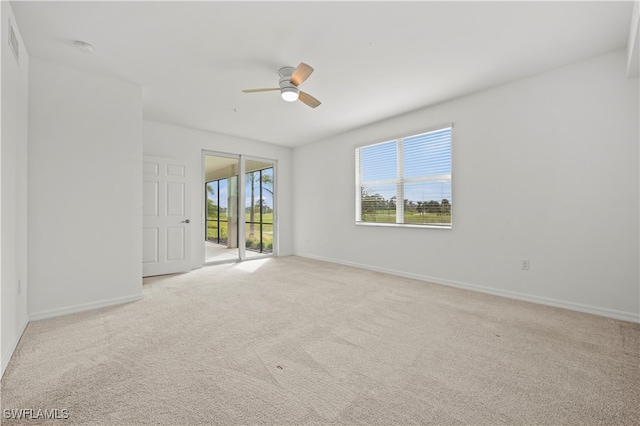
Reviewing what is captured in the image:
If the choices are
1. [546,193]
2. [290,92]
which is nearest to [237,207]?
[290,92]

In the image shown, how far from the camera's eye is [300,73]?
2.76 metres

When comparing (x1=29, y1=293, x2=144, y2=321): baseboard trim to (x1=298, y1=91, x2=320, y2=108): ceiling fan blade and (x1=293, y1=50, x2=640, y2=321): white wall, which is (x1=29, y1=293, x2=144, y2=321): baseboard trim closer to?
(x1=298, y1=91, x2=320, y2=108): ceiling fan blade

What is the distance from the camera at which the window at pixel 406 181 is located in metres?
4.09

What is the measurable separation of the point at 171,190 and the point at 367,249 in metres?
3.53

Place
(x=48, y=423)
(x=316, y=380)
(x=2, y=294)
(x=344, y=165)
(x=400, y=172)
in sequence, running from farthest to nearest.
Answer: (x=344, y=165) < (x=400, y=172) < (x=2, y=294) < (x=316, y=380) < (x=48, y=423)

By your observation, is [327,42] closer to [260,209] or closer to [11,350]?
[11,350]

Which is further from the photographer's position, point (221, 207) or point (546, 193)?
point (221, 207)

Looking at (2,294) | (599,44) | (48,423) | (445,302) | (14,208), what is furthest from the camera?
(445,302)

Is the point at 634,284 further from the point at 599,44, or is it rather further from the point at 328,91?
the point at 328,91

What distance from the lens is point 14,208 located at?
2238mm

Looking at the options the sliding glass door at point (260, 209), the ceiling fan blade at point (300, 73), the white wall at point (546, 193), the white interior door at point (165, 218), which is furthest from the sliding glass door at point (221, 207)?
the white wall at point (546, 193)

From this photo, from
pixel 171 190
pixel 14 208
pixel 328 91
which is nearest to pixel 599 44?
pixel 328 91

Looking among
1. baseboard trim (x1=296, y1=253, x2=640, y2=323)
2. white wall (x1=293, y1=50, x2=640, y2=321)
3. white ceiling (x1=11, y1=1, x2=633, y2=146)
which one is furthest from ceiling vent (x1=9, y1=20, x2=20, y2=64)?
baseboard trim (x1=296, y1=253, x2=640, y2=323)

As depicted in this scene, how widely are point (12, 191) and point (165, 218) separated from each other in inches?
101
